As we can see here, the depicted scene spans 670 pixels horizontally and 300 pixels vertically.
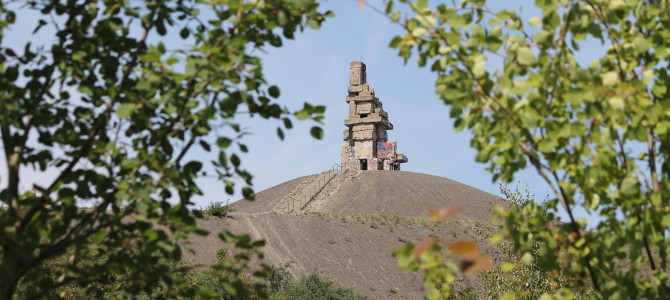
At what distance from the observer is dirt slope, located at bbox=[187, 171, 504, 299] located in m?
35.1

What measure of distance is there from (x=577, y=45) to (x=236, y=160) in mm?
3028

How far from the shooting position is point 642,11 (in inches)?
225

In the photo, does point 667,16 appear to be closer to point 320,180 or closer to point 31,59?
point 31,59

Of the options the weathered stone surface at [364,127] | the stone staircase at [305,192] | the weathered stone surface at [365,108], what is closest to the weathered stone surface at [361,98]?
the weathered stone surface at [365,108]

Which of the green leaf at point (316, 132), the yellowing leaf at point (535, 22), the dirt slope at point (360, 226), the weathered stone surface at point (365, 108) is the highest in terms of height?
the weathered stone surface at point (365, 108)

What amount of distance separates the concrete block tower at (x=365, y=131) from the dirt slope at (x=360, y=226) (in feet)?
7.62

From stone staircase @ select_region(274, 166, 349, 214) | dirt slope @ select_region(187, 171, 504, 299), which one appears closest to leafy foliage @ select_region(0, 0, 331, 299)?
dirt slope @ select_region(187, 171, 504, 299)

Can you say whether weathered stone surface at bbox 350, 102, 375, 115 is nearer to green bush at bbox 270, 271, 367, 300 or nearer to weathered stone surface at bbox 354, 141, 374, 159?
weathered stone surface at bbox 354, 141, 374, 159

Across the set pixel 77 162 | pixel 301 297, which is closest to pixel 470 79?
pixel 77 162

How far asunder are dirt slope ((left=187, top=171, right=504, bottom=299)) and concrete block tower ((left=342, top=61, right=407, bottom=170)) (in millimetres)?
2321

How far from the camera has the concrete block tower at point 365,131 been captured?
63094 mm

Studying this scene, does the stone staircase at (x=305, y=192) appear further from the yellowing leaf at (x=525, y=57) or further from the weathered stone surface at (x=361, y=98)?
the yellowing leaf at (x=525, y=57)

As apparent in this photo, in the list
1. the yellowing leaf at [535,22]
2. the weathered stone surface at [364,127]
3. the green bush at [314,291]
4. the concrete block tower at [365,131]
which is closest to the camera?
the yellowing leaf at [535,22]

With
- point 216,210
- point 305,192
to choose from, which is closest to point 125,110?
point 216,210
